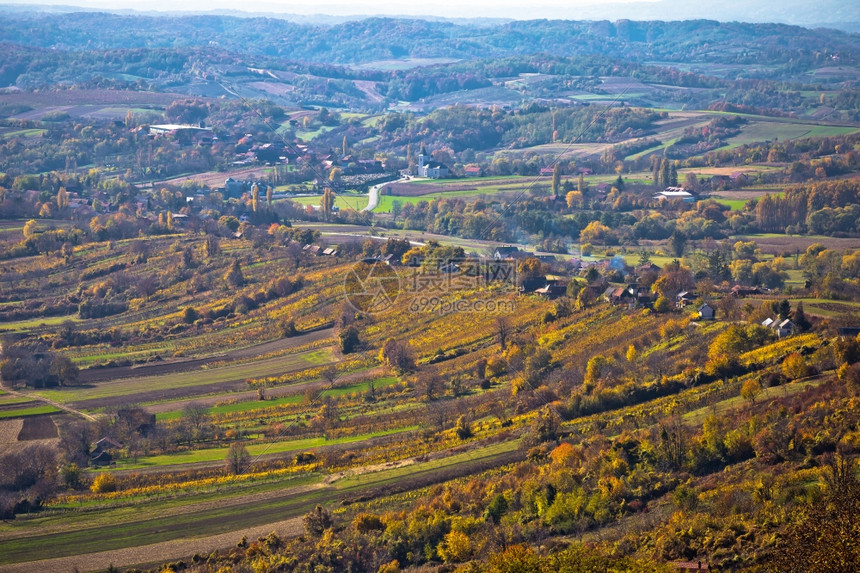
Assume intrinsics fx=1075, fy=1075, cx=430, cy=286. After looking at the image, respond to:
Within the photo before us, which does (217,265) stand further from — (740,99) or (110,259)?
(740,99)

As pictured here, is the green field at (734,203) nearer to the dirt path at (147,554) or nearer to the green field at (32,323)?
the green field at (32,323)

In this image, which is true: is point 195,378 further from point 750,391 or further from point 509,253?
point 750,391

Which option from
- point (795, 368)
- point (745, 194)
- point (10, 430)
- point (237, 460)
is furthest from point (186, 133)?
point (795, 368)

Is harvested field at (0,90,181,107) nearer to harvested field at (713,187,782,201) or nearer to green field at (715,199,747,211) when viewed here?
harvested field at (713,187,782,201)

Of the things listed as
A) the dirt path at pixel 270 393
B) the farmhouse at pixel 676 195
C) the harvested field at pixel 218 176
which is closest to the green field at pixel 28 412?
the dirt path at pixel 270 393

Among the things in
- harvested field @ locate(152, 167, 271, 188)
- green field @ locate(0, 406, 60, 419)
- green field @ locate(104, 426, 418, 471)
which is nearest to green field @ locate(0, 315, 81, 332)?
green field @ locate(0, 406, 60, 419)

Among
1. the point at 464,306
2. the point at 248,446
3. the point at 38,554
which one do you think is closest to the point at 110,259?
the point at 464,306
